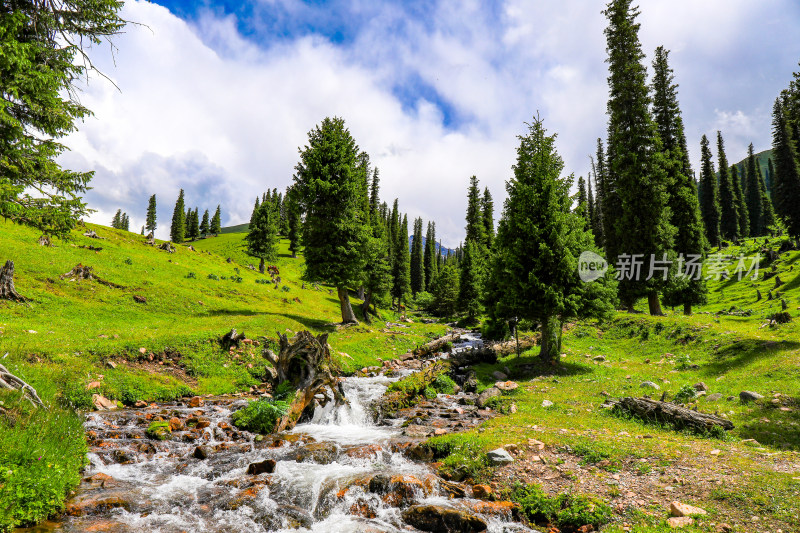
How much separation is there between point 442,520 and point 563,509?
2.34 meters

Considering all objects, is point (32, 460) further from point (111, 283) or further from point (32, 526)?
point (111, 283)

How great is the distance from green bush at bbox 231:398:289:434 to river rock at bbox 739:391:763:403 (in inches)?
632

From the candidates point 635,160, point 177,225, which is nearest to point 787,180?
point 635,160

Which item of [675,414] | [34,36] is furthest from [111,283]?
[675,414]

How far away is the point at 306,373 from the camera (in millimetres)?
14359

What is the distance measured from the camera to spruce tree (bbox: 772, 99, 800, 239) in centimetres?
4522

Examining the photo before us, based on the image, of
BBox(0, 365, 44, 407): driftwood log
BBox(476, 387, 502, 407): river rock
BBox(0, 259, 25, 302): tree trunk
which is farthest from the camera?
BBox(0, 259, 25, 302): tree trunk

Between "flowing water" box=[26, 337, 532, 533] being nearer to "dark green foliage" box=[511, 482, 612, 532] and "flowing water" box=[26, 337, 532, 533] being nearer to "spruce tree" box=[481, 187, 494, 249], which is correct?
"dark green foliage" box=[511, 482, 612, 532]

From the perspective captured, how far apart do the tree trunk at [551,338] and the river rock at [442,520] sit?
49.9 ft

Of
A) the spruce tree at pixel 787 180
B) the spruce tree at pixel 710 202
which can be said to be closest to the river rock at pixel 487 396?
the spruce tree at pixel 787 180

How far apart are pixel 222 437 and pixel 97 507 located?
14.5 feet

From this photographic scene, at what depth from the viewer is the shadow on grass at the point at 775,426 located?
9258 mm

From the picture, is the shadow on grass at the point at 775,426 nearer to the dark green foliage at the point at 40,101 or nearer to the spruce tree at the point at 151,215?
the dark green foliage at the point at 40,101

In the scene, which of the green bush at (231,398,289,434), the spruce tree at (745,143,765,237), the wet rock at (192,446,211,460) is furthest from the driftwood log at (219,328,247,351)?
the spruce tree at (745,143,765,237)
